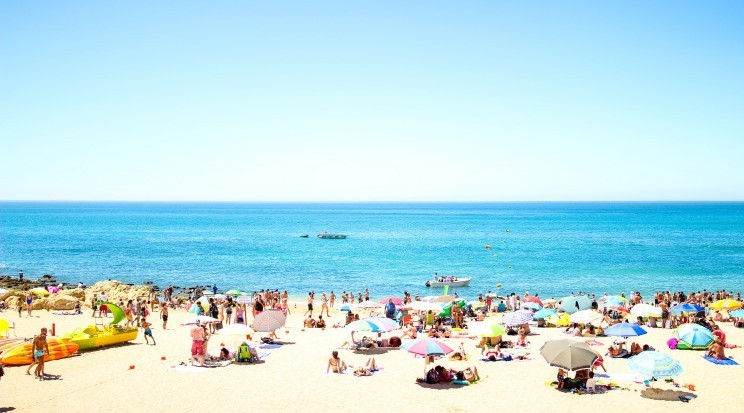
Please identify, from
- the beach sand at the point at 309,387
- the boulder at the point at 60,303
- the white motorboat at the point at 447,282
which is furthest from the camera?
the white motorboat at the point at 447,282

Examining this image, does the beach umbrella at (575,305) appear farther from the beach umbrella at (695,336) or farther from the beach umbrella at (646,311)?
the beach umbrella at (695,336)

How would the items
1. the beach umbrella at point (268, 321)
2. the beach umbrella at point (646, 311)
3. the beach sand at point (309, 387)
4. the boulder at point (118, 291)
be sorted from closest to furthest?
the beach sand at point (309, 387)
the beach umbrella at point (268, 321)
the beach umbrella at point (646, 311)
the boulder at point (118, 291)

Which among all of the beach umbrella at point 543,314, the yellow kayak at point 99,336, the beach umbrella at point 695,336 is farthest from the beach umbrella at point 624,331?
the yellow kayak at point 99,336

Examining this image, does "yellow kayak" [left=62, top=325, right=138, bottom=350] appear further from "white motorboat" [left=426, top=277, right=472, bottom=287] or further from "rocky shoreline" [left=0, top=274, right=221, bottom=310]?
"white motorboat" [left=426, top=277, right=472, bottom=287]

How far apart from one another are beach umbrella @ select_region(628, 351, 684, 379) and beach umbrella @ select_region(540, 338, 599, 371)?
1.02 m

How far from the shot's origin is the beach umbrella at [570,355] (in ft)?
47.1

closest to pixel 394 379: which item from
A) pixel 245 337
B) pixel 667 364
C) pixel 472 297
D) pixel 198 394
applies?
pixel 198 394

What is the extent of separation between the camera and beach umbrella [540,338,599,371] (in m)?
14.4

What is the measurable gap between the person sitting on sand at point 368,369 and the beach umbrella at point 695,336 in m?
10.7

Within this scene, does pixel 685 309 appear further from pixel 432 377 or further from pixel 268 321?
pixel 268 321

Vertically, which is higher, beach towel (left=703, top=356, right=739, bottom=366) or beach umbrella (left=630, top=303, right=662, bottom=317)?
beach umbrella (left=630, top=303, right=662, bottom=317)

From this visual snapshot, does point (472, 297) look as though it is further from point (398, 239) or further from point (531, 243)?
point (398, 239)

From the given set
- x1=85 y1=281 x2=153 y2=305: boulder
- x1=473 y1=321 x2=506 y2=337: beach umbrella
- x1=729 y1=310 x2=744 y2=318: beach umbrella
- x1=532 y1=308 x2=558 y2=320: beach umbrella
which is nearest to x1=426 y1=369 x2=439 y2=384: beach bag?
x1=473 y1=321 x2=506 y2=337: beach umbrella

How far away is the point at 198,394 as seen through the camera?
1506 centimetres
